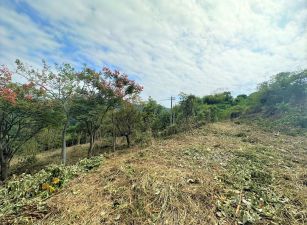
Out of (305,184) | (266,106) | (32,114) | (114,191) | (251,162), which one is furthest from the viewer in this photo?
(266,106)

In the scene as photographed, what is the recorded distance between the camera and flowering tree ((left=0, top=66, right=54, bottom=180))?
576 centimetres

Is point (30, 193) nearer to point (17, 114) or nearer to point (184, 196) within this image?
point (184, 196)

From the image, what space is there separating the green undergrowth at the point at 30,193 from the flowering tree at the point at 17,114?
12.9 feet

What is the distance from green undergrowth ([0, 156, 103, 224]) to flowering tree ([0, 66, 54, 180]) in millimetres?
3936

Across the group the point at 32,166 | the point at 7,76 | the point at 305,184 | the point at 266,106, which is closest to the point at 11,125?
the point at 7,76

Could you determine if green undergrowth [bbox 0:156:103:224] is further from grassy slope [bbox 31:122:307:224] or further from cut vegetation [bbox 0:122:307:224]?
grassy slope [bbox 31:122:307:224]

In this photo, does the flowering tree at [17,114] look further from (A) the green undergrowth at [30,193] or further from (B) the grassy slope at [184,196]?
(B) the grassy slope at [184,196]

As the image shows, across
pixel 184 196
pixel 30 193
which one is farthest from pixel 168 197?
Result: pixel 30 193

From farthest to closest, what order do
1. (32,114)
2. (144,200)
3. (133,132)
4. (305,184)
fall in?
(133,132) → (32,114) → (305,184) → (144,200)

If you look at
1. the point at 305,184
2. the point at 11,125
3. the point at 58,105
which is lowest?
the point at 305,184

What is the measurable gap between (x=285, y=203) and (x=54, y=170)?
3.42 m

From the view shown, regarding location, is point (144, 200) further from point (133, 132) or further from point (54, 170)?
point (133, 132)

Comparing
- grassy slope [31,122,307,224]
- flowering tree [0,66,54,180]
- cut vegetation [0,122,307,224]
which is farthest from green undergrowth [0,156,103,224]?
flowering tree [0,66,54,180]

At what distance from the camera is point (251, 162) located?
378 cm
